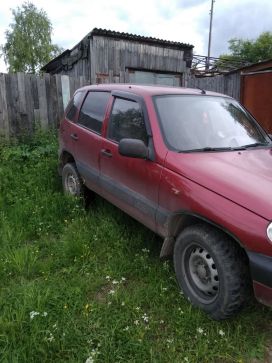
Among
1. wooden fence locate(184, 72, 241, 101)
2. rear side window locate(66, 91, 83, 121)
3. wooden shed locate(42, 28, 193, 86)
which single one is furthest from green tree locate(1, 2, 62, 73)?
rear side window locate(66, 91, 83, 121)

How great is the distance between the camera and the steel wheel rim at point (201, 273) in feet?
9.40

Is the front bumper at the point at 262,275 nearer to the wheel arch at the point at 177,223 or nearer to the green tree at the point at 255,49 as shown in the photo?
the wheel arch at the point at 177,223

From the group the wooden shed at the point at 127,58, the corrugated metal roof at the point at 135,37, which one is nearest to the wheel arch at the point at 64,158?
the wooden shed at the point at 127,58

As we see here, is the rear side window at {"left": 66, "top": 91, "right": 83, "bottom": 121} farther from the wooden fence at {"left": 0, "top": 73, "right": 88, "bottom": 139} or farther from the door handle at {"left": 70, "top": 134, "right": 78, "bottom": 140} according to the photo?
the wooden fence at {"left": 0, "top": 73, "right": 88, "bottom": 139}

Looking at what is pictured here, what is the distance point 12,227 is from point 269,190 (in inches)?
129

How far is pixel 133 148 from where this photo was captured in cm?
333

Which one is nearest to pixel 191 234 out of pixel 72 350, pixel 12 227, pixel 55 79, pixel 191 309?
pixel 191 309

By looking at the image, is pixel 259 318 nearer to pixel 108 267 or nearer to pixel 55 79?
pixel 108 267

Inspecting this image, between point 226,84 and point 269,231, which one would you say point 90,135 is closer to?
point 269,231

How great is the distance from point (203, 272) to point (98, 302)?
3.20ft

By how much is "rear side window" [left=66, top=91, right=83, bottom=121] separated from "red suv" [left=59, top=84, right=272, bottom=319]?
48cm

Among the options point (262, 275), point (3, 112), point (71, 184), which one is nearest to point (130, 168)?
point (262, 275)

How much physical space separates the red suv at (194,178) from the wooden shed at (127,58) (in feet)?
34.6

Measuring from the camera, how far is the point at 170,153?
10.7 feet
